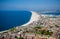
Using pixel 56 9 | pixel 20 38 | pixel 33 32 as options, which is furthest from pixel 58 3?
pixel 20 38

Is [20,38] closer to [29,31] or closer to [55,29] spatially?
[29,31]

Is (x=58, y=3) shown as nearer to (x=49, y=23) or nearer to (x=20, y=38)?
(x=49, y=23)

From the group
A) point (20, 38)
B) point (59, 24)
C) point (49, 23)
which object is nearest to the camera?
point (20, 38)

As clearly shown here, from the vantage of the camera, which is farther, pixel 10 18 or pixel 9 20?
pixel 10 18

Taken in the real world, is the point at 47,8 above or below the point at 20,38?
above

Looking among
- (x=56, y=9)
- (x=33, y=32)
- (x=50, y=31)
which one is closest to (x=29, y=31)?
(x=33, y=32)

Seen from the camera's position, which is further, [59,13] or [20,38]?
[59,13]

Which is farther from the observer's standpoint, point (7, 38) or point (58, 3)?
point (58, 3)

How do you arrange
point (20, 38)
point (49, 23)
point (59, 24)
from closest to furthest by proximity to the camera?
point (20, 38), point (59, 24), point (49, 23)

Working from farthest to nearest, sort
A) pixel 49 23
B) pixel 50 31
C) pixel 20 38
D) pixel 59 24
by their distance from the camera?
pixel 49 23 < pixel 59 24 < pixel 50 31 < pixel 20 38
